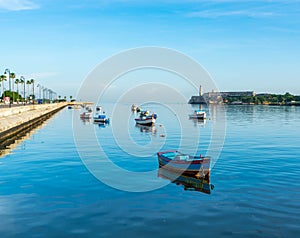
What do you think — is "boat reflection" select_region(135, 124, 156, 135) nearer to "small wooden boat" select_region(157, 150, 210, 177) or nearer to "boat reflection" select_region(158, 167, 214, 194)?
"small wooden boat" select_region(157, 150, 210, 177)

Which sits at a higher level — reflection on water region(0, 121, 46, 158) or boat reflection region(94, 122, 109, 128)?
boat reflection region(94, 122, 109, 128)

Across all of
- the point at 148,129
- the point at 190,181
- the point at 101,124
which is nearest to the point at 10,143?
the point at 190,181

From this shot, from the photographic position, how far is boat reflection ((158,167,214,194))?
2593 centimetres

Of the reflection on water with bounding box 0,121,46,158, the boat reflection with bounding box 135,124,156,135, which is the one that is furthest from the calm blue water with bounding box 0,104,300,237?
the boat reflection with bounding box 135,124,156,135

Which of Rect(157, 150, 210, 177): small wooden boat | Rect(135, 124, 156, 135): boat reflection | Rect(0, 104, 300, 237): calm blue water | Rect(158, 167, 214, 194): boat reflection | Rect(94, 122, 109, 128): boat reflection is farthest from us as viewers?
Rect(94, 122, 109, 128): boat reflection

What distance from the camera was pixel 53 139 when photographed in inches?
2314

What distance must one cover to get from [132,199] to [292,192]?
12225 millimetres

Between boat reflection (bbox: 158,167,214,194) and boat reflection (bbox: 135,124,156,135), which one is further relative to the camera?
boat reflection (bbox: 135,124,156,135)

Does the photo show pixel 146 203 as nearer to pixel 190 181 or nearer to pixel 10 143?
pixel 190 181

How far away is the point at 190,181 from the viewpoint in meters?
27.8

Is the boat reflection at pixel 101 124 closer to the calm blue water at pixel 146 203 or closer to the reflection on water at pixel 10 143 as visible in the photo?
the reflection on water at pixel 10 143

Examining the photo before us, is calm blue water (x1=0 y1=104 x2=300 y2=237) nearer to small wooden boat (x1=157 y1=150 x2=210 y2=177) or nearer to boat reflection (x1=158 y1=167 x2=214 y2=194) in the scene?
boat reflection (x1=158 y1=167 x2=214 y2=194)

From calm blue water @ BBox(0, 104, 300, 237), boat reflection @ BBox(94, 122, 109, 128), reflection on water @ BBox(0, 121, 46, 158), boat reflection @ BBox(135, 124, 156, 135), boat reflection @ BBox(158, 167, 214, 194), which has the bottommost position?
calm blue water @ BBox(0, 104, 300, 237)

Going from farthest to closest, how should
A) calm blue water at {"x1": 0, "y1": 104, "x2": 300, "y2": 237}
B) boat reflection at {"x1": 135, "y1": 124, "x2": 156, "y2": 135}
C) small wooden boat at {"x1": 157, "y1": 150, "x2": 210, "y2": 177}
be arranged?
boat reflection at {"x1": 135, "y1": 124, "x2": 156, "y2": 135}, small wooden boat at {"x1": 157, "y1": 150, "x2": 210, "y2": 177}, calm blue water at {"x1": 0, "y1": 104, "x2": 300, "y2": 237}
